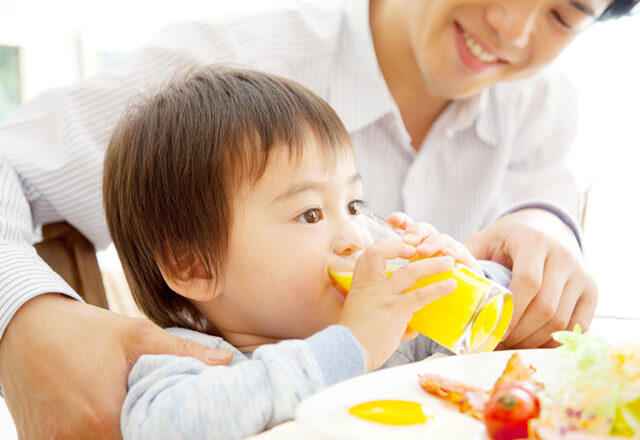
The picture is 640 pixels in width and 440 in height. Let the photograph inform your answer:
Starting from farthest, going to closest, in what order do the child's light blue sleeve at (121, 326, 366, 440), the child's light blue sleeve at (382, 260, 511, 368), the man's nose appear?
1. the man's nose
2. the child's light blue sleeve at (382, 260, 511, 368)
3. the child's light blue sleeve at (121, 326, 366, 440)

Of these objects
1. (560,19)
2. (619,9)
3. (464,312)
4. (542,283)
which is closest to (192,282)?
(464,312)

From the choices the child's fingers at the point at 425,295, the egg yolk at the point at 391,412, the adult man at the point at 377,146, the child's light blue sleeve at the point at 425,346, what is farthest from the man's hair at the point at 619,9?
the egg yolk at the point at 391,412

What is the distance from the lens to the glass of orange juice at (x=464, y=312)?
0.88 meters

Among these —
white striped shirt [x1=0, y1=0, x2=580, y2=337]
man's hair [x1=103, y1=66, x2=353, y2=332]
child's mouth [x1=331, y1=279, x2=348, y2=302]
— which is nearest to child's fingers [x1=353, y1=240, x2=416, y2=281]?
child's mouth [x1=331, y1=279, x2=348, y2=302]

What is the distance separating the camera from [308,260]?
3.32ft

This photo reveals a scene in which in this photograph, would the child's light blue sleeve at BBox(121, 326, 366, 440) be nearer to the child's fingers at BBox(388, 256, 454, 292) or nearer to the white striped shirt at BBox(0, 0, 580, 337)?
the child's fingers at BBox(388, 256, 454, 292)

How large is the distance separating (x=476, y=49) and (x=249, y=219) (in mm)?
859

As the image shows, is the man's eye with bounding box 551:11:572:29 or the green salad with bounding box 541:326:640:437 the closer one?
the green salad with bounding box 541:326:640:437

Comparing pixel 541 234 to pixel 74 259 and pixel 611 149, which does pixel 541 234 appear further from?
pixel 611 149

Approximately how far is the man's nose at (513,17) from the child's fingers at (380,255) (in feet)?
2.55

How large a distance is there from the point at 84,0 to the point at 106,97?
4321 mm


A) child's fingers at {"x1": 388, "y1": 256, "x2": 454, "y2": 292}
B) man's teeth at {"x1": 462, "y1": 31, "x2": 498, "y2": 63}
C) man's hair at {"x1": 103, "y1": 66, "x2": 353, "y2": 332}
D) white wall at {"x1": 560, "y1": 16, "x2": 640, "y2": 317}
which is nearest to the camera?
child's fingers at {"x1": 388, "y1": 256, "x2": 454, "y2": 292}

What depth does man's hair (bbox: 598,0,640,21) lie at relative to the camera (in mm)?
1412

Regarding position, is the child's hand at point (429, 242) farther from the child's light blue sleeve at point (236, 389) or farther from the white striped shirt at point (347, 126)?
the white striped shirt at point (347, 126)
